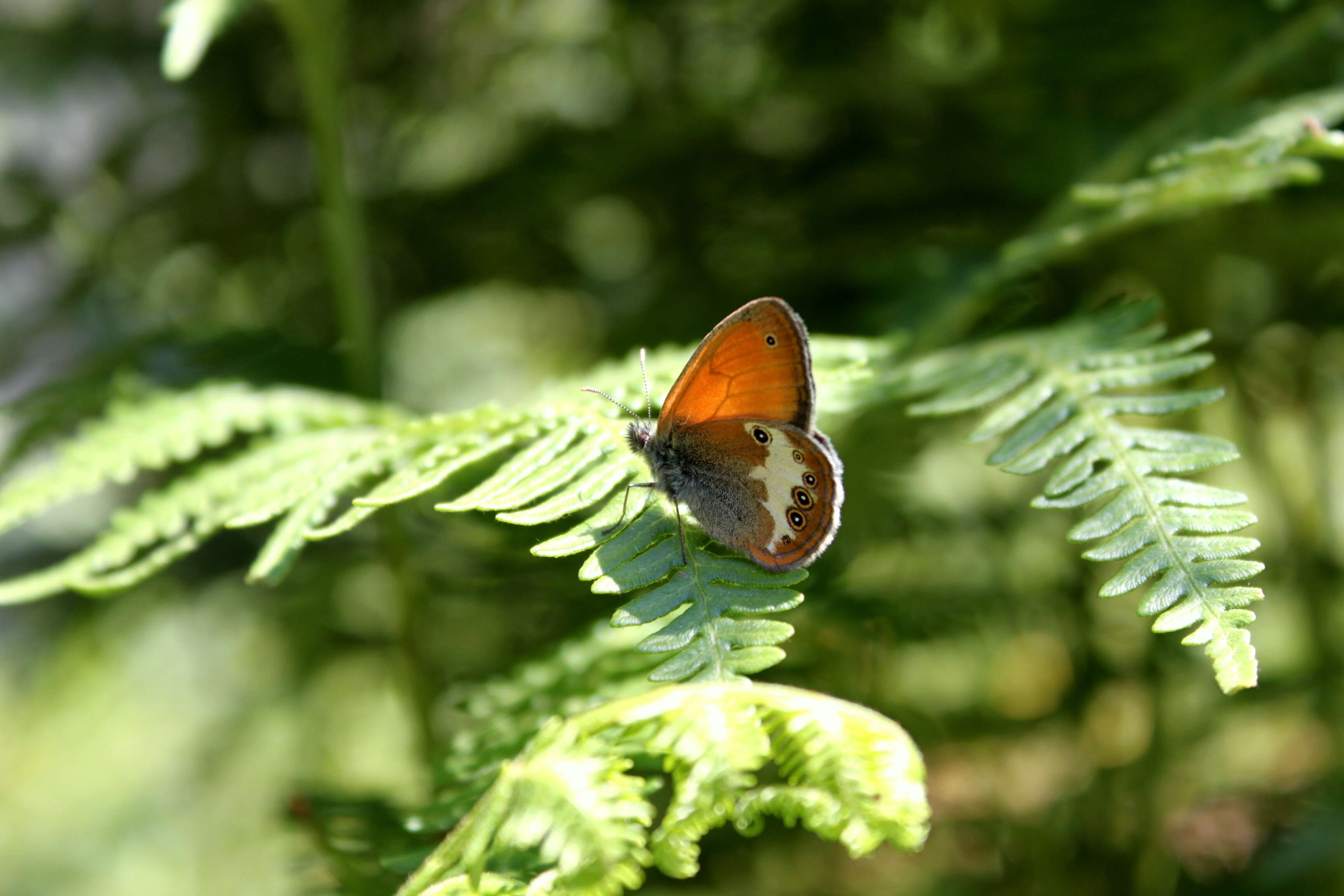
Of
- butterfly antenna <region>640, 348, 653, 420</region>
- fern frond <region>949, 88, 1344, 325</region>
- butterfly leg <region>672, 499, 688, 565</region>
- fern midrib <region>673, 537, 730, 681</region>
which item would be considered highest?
fern frond <region>949, 88, 1344, 325</region>

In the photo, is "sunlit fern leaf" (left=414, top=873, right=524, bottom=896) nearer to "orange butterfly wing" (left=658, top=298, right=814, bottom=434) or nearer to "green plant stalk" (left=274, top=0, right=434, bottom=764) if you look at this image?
"orange butterfly wing" (left=658, top=298, right=814, bottom=434)

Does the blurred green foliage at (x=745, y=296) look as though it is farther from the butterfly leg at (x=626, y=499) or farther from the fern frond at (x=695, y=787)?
the fern frond at (x=695, y=787)

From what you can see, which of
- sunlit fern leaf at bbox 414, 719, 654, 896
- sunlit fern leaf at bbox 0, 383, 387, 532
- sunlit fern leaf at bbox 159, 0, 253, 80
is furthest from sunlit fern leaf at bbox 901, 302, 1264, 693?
sunlit fern leaf at bbox 159, 0, 253, 80

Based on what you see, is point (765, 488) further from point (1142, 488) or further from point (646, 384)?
point (1142, 488)

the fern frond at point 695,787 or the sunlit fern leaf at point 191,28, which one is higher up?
the sunlit fern leaf at point 191,28

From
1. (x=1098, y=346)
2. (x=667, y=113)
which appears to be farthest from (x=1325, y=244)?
(x=667, y=113)

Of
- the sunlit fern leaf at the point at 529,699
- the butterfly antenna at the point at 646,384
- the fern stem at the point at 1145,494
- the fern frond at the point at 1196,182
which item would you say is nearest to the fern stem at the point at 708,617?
the sunlit fern leaf at the point at 529,699

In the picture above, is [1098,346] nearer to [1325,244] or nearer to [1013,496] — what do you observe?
[1325,244]
